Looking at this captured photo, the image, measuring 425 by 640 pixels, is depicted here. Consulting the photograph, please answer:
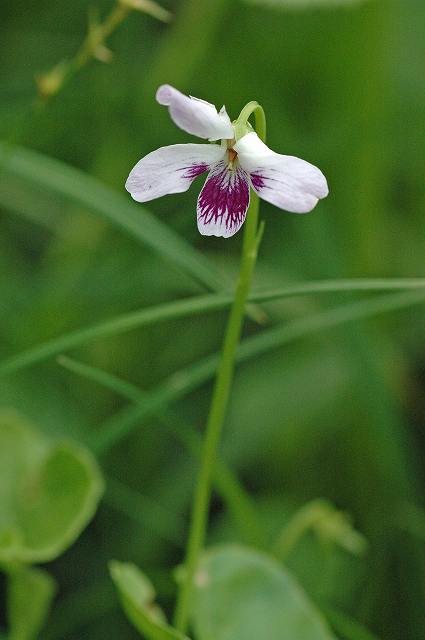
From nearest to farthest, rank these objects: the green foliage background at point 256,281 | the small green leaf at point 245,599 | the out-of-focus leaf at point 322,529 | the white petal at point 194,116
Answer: the white petal at point 194,116 < the small green leaf at point 245,599 < the out-of-focus leaf at point 322,529 < the green foliage background at point 256,281

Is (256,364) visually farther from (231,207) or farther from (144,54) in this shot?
(231,207)

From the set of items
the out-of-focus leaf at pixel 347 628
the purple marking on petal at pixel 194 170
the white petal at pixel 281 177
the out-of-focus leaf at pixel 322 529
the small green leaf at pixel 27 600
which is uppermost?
the purple marking on petal at pixel 194 170

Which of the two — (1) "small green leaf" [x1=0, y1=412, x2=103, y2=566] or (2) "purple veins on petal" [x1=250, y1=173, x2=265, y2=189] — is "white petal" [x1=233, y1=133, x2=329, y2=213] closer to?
(2) "purple veins on petal" [x1=250, y1=173, x2=265, y2=189]

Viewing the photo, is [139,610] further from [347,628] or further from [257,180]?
[257,180]

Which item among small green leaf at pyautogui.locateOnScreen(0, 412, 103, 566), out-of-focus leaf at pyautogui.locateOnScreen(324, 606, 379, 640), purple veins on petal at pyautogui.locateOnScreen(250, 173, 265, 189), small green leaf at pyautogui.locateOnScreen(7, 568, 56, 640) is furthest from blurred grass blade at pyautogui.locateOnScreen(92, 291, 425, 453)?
purple veins on petal at pyautogui.locateOnScreen(250, 173, 265, 189)

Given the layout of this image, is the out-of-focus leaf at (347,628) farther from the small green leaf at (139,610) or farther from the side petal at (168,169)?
the side petal at (168,169)

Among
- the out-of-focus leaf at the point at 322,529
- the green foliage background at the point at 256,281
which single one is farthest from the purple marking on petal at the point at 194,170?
the out-of-focus leaf at the point at 322,529
